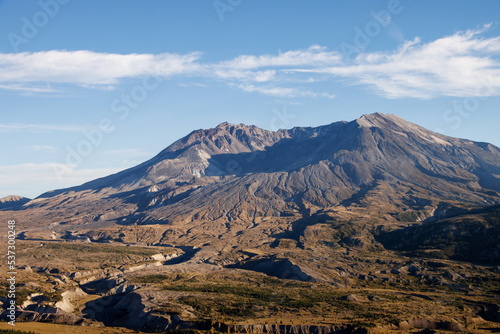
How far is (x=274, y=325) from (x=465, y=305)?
44699 millimetres

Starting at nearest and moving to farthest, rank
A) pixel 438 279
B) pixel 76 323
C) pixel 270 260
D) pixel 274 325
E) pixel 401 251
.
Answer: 1. pixel 274 325
2. pixel 76 323
3. pixel 438 279
4. pixel 270 260
5. pixel 401 251

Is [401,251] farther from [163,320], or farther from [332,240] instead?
[163,320]

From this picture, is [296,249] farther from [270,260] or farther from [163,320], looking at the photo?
[163,320]

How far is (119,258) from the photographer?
170 meters

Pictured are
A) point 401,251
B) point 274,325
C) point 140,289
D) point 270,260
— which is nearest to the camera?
point 274,325

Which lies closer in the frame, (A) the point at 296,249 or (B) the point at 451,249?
(B) the point at 451,249

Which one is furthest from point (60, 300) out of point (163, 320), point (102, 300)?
point (163, 320)

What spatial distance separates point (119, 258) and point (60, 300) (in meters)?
71.1

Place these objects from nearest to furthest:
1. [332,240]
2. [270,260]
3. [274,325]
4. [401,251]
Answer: [274,325] → [270,260] → [401,251] → [332,240]

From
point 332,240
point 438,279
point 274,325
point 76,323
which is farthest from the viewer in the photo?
point 332,240

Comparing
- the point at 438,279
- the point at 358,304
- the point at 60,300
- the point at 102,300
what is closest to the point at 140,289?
the point at 102,300

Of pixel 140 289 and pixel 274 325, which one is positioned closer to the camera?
pixel 274 325

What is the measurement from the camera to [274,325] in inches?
3199

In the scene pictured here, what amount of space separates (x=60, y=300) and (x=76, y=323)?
13.3 m
